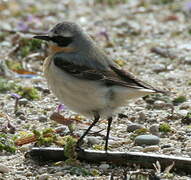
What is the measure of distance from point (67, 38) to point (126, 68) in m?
3.10

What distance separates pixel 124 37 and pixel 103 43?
0.57 m

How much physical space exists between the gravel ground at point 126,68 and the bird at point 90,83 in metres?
0.49

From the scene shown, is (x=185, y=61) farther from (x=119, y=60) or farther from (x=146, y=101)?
(x=146, y=101)

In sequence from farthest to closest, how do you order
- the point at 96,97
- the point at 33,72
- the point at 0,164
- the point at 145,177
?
the point at 33,72 < the point at 96,97 < the point at 0,164 < the point at 145,177

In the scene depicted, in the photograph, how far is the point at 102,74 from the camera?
20.5 feet

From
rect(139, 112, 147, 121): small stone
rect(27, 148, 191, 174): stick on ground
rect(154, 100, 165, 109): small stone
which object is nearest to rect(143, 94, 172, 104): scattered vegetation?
rect(154, 100, 165, 109): small stone

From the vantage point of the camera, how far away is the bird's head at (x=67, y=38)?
657 centimetres

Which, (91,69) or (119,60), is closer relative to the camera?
(91,69)

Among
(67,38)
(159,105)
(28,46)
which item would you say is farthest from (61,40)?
(28,46)

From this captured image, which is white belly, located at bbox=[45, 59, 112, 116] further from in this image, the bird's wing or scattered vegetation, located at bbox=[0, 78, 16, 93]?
scattered vegetation, located at bbox=[0, 78, 16, 93]

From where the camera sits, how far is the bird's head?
21.5ft

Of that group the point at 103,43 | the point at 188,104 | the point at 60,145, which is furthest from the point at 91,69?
the point at 103,43

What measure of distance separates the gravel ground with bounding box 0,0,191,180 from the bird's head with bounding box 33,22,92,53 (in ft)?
3.40

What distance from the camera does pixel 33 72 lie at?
366 inches
